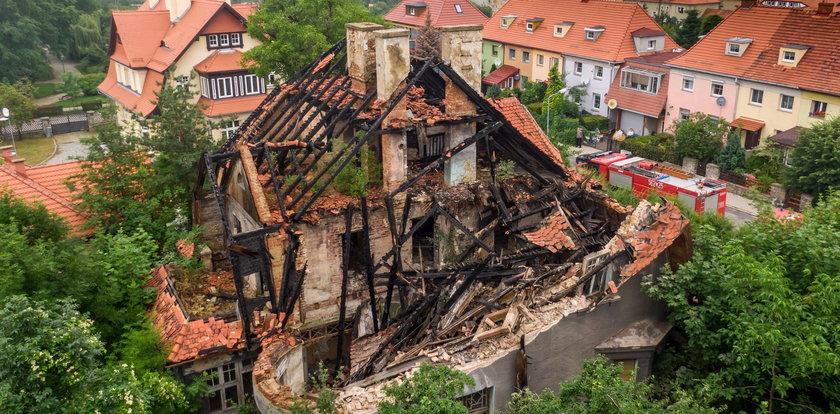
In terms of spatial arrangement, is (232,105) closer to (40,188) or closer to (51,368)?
(40,188)

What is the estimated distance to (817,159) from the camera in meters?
31.0

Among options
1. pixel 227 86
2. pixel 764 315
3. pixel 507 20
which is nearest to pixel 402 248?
pixel 764 315

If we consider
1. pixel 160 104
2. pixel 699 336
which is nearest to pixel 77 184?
pixel 160 104

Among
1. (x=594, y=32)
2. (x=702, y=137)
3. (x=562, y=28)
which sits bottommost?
(x=702, y=137)

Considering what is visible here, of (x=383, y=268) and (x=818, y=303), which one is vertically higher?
(x=818, y=303)

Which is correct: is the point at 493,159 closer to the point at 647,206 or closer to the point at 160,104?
the point at 647,206

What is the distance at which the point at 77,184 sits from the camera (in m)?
21.9

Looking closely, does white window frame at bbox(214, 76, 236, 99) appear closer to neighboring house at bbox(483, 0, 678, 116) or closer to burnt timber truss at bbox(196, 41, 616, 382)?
burnt timber truss at bbox(196, 41, 616, 382)

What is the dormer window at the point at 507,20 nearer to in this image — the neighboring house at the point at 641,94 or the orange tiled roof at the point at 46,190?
the neighboring house at the point at 641,94

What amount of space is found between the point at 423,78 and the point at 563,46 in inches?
1369

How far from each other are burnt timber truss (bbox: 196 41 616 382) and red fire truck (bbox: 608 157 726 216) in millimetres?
12475

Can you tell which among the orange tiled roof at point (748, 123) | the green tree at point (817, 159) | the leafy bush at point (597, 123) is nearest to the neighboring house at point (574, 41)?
the leafy bush at point (597, 123)

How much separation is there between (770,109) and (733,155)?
13.1 ft

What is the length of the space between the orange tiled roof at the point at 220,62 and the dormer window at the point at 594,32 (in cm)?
2579
